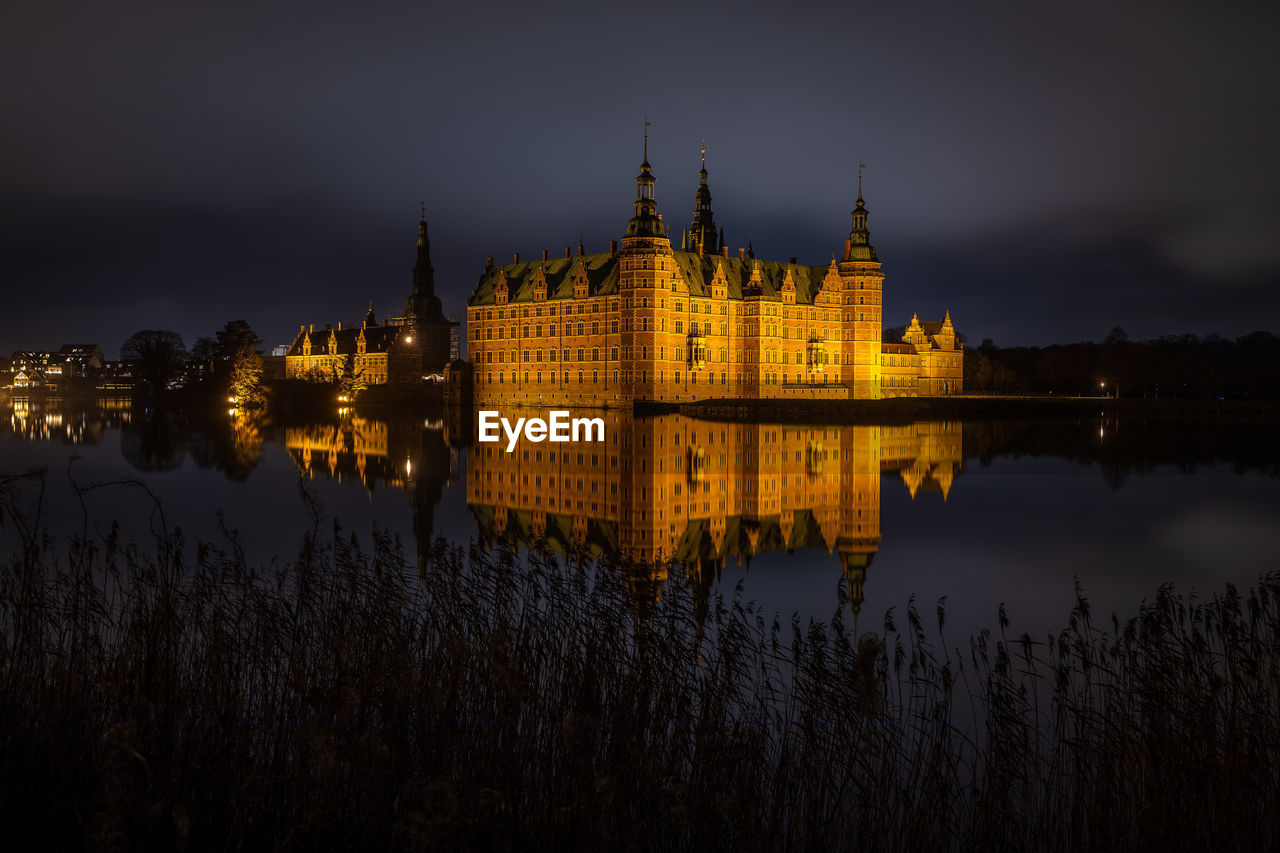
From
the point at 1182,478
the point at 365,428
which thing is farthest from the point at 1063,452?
the point at 365,428

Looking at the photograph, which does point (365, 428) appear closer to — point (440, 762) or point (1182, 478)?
point (1182, 478)

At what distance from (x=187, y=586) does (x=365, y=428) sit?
1732 inches

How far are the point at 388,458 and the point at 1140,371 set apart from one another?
310 feet

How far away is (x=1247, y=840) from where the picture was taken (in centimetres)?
Answer: 589

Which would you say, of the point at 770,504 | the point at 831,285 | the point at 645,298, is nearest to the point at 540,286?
the point at 645,298

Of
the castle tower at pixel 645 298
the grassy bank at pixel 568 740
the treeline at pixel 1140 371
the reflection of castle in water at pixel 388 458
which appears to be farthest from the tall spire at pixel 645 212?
the grassy bank at pixel 568 740

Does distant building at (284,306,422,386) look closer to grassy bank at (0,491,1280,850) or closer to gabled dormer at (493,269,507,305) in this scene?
gabled dormer at (493,269,507,305)

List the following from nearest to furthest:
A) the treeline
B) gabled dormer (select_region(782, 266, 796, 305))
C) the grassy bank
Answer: the grassy bank, gabled dormer (select_region(782, 266, 796, 305)), the treeline

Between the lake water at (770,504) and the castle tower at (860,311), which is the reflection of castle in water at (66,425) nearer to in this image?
the lake water at (770,504)

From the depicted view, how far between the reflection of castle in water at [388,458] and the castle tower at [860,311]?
160 feet

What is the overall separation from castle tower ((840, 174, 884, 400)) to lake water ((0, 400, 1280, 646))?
44.9 meters

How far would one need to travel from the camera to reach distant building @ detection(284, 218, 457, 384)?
4188 inches

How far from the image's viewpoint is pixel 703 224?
9512cm

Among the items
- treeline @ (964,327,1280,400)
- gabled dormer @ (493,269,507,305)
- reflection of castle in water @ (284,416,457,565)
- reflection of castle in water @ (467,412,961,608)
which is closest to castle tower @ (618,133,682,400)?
gabled dormer @ (493,269,507,305)
